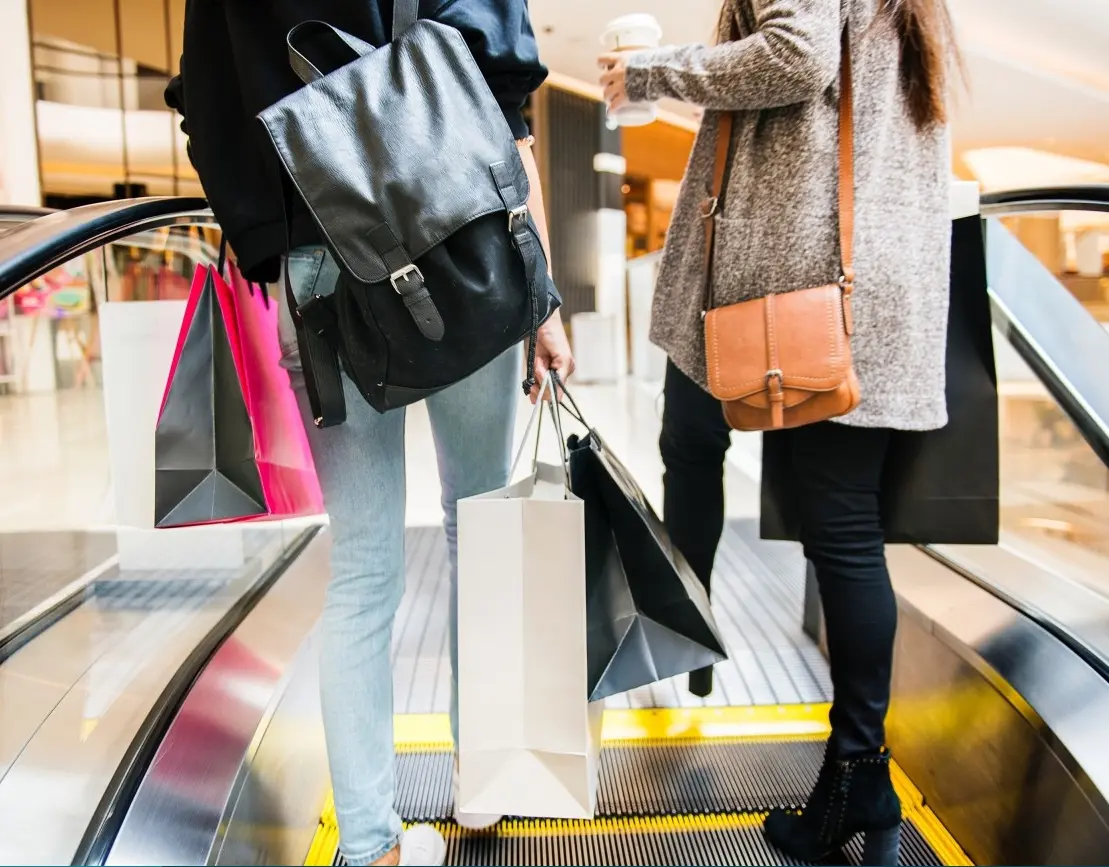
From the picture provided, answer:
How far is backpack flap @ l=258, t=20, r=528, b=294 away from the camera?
75cm

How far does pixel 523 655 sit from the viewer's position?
0.90 metres

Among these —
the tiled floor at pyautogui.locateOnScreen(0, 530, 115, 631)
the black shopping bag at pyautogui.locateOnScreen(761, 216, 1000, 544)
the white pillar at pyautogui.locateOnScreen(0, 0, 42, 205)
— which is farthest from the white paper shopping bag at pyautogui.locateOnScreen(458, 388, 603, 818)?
the white pillar at pyautogui.locateOnScreen(0, 0, 42, 205)

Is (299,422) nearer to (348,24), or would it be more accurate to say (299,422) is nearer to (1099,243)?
(348,24)

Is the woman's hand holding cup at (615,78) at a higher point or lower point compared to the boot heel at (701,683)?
higher

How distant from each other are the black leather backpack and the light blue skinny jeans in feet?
0.56

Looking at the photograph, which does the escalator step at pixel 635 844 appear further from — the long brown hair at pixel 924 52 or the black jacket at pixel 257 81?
the long brown hair at pixel 924 52

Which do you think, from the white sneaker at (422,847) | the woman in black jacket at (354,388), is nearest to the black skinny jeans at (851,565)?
Answer: the woman in black jacket at (354,388)

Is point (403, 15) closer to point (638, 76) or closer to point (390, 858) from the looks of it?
point (638, 76)

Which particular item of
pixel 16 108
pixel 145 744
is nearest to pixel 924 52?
pixel 145 744

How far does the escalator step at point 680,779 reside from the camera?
4.58ft

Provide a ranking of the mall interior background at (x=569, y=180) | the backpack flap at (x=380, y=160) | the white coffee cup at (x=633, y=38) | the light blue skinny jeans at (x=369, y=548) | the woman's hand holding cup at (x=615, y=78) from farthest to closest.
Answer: the mall interior background at (x=569, y=180), the white coffee cup at (x=633, y=38), the woman's hand holding cup at (x=615, y=78), the light blue skinny jeans at (x=369, y=548), the backpack flap at (x=380, y=160)

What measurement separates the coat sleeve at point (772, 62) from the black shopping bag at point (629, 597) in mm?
547

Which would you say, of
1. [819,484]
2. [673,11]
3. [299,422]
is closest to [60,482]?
[299,422]

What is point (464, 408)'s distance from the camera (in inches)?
41.8
